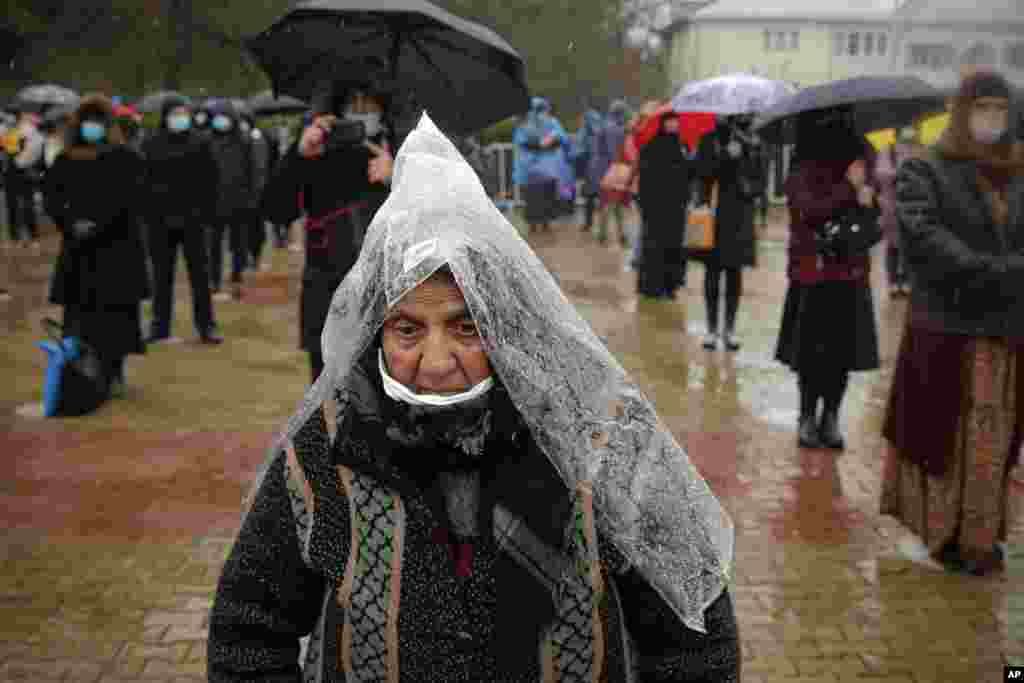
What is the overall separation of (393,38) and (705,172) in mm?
4127

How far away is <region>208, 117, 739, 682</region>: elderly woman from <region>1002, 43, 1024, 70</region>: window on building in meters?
3.13

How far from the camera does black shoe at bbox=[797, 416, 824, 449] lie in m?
6.81

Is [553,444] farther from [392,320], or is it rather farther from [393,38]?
[393,38]

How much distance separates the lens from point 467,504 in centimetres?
192

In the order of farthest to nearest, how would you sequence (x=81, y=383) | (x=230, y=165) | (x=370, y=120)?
(x=230, y=165)
(x=81, y=383)
(x=370, y=120)

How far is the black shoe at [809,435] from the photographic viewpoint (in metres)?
6.81

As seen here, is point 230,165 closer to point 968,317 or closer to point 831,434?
point 831,434

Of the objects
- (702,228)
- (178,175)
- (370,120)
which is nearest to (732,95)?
(702,228)

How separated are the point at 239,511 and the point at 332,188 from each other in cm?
165

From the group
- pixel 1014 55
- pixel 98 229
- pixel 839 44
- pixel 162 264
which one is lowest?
pixel 162 264

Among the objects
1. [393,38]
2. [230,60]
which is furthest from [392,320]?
[230,60]

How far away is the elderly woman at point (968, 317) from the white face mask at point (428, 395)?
3.23 m

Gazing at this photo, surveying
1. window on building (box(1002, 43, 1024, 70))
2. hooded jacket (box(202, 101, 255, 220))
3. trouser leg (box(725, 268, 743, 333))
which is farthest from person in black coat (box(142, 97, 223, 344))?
window on building (box(1002, 43, 1024, 70))

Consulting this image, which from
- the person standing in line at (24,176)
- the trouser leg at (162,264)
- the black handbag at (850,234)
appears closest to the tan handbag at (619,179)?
the trouser leg at (162,264)
